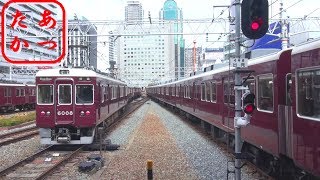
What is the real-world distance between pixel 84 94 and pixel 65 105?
725mm

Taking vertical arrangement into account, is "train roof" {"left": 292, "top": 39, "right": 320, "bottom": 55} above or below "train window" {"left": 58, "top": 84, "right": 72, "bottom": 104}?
above

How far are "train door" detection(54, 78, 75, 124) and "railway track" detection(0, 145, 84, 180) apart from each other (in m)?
1.05

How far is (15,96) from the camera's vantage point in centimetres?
4156

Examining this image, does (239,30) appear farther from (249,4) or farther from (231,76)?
(231,76)

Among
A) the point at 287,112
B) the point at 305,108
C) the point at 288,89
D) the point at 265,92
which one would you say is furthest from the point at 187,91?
the point at 305,108

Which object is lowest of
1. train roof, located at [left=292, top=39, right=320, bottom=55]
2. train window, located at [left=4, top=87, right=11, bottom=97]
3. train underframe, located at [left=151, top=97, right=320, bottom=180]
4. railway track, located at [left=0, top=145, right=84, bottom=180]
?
railway track, located at [left=0, top=145, right=84, bottom=180]

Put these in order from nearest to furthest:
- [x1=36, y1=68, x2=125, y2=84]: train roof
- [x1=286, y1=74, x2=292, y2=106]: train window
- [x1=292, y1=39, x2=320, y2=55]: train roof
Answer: [x1=292, y1=39, x2=320, y2=55]: train roof, [x1=286, y1=74, x2=292, y2=106]: train window, [x1=36, y1=68, x2=125, y2=84]: train roof

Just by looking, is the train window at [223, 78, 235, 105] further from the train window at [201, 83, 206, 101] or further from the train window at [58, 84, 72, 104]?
the train window at [58, 84, 72, 104]

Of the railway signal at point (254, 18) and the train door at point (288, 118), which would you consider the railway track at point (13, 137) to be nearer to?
the train door at point (288, 118)

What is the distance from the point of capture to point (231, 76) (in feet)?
42.4

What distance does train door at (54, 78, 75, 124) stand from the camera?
15.5 metres

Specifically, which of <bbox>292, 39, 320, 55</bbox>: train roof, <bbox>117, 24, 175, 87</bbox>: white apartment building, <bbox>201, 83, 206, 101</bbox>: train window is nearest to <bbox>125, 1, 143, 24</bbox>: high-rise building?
<bbox>201, 83, 206, 101</bbox>: train window

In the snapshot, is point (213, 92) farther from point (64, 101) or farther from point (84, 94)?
point (64, 101)

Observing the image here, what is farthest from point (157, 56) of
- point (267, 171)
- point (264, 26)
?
point (264, 26)
